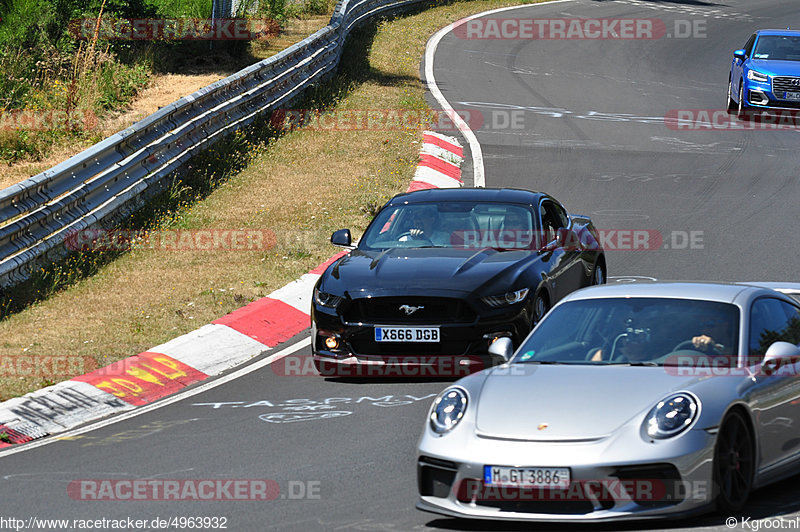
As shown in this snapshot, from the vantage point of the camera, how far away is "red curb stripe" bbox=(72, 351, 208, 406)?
33.3 ft

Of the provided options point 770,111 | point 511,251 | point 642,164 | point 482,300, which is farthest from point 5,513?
point 770,111

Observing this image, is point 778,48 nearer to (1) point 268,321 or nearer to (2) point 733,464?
(1) point 268,321

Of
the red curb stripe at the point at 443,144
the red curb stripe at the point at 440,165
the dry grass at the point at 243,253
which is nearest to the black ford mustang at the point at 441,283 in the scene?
the dry grass at the point at 243,253

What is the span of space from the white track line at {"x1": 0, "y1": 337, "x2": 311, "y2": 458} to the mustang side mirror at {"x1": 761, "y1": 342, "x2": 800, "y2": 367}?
4.92 meters

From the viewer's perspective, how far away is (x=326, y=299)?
1041 cm

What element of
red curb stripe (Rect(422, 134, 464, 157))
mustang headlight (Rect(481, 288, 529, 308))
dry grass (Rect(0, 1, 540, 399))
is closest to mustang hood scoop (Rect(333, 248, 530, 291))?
mustang headlight (Rect(481, 288, 529, 308))

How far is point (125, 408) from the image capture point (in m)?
9.81

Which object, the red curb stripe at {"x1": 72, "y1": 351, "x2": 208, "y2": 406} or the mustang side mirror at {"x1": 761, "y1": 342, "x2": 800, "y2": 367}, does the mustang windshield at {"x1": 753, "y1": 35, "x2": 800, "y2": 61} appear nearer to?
the red curb stripe at {"x1": 72, "y1": 351, "x2": 208, "y2": 406}

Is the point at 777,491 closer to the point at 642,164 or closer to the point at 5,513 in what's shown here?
the point at 5,513

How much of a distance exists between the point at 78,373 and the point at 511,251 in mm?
3940

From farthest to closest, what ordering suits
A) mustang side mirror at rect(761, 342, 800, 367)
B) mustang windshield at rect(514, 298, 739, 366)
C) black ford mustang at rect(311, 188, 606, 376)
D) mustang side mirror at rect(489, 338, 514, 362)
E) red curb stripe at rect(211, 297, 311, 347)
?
red curb stripe at rect(211, 297, 311, 347) → black ford mustang at rect(311, 188, 606, 376) → mustang side mirror at rect(489, 338, 514, 362) → mustang windshield at rect(514, 298, 739, 366) → mustang side mirror at rect(761, 342, 800, 367)

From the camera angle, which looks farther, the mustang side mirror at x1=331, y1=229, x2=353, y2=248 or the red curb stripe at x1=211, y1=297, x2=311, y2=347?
the red curb stripe at x1=211, y1=297, x2=311, y2=347

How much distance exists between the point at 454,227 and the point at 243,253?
14.3ft

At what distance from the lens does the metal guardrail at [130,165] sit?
13.0 metres
